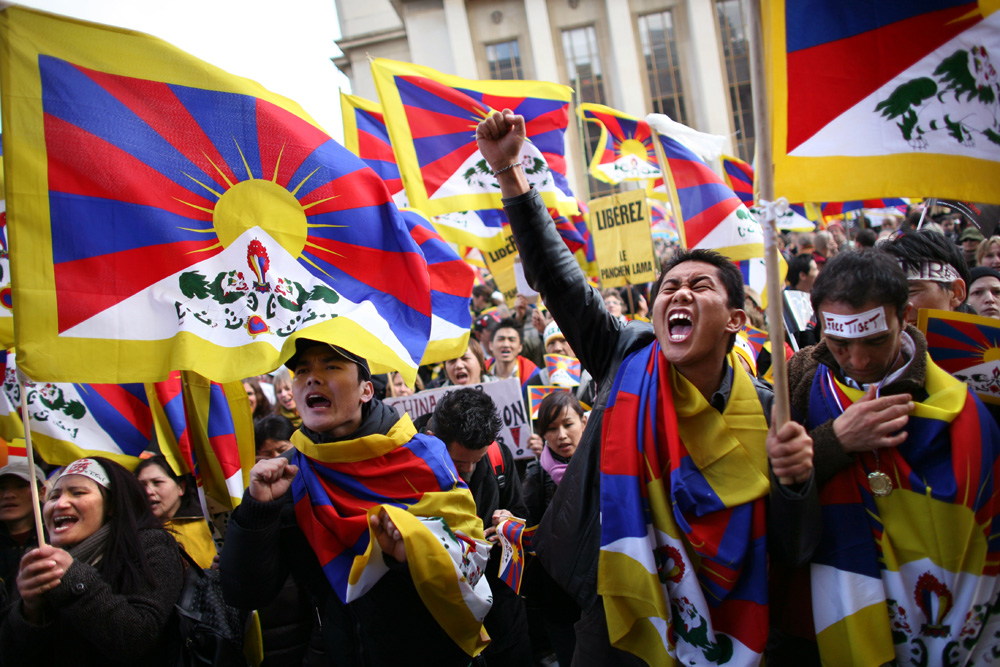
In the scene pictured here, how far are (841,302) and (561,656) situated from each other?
2035mm

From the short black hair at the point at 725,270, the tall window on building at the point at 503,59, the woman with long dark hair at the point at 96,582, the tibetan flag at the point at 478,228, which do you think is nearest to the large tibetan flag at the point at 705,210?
the tibetan flag at the point at 478,228

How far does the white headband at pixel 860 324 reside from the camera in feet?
5.93

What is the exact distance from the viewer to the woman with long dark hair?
2248 millimetres

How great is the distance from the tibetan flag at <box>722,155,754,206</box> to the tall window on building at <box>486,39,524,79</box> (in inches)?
1106

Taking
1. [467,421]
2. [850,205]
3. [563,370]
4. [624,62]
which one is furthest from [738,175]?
[624,62]

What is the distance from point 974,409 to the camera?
1.75 metres

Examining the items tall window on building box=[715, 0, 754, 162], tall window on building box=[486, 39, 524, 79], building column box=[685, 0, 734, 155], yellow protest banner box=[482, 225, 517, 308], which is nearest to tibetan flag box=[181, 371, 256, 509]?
yellow protest banner box=[482, 225, 517, 308]

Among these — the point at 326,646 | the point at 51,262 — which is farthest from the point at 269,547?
the point at 51,262

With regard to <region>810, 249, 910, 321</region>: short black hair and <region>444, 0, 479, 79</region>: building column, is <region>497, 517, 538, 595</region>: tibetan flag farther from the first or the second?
<region>444, 0, 479, 79</region>: building column

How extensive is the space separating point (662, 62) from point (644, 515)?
111 ft

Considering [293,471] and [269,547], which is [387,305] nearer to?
[293,471]

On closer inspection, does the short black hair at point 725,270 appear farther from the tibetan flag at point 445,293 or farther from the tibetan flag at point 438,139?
the tibetan flag at point 438,139

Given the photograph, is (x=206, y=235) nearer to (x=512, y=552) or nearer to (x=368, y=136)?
(x=512, y=552)

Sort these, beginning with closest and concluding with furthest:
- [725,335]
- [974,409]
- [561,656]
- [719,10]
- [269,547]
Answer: [974,409] < [725,335] < [269,547] < [561,656] < [719,10]
